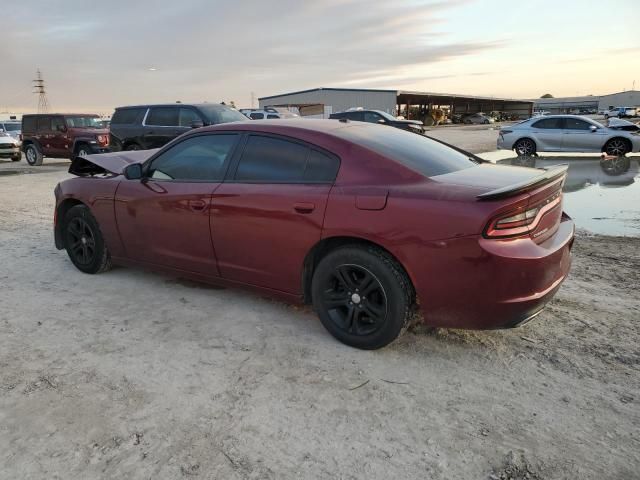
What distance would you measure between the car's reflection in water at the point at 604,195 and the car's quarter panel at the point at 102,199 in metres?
5.85

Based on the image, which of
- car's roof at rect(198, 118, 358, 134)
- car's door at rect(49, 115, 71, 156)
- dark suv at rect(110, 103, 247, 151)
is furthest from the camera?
car's door at rect(49, 115, 71, 156)

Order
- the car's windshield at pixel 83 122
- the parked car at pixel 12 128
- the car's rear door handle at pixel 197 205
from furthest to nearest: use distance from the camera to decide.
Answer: the parked car at pixel 12 128 < the car's windshield at pixel 83 122 < the car's rear door handle at pixel 197 205

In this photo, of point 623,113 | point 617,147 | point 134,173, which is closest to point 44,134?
point 134,173

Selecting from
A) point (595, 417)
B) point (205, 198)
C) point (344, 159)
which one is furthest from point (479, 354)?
point (205, 198)

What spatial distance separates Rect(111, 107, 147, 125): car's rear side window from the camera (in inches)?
512

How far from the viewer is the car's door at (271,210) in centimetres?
342

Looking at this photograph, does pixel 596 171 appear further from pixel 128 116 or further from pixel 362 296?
pixel 128 116

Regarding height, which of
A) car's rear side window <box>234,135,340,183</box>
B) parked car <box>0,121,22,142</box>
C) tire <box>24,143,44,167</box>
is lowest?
tire <box>24,143,44,167</box>

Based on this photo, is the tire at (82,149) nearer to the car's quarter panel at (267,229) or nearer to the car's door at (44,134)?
the car's door at (44,134)

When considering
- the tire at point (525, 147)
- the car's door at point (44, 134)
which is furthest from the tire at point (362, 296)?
the car's door at point (44, 134)

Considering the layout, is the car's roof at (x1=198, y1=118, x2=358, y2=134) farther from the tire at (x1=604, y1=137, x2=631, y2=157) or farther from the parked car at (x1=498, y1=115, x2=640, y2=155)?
the tire at (x1=604, y1=137, x2=631, y2=157)

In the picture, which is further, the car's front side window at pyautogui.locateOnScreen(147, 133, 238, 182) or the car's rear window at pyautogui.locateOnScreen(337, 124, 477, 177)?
the car's front side window at pyautogui.locateOnScreen(147, 133, 238, 182)

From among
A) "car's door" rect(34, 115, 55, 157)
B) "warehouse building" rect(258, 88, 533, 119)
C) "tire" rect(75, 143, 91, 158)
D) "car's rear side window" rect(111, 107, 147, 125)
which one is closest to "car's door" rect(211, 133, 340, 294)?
"car's rear side window" rect(111, 107, 147, 125)

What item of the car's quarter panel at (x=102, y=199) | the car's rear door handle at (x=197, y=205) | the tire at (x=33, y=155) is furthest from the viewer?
the tire at (x=33, y=155)
